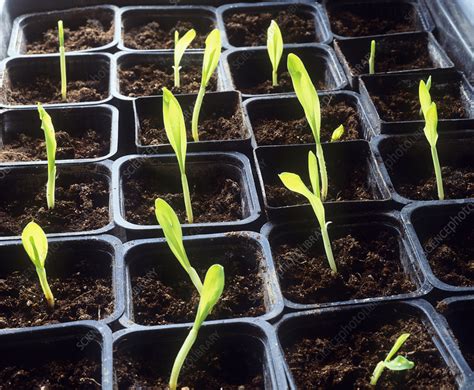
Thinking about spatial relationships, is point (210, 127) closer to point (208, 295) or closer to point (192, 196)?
point (192, 196)

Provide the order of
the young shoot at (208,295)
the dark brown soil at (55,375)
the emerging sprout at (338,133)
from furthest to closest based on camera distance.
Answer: the emerging sprout at (338,133)
the dark brown soil at (55,375)
the young shoot at (208,295)

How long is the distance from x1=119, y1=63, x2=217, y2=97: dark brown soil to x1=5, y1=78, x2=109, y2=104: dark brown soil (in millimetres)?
69

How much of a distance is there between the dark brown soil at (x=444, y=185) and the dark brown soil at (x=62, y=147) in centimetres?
72

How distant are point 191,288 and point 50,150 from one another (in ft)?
1.28

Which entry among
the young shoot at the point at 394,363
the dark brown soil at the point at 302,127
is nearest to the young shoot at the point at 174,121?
the dark brown soil at the point at 302,127

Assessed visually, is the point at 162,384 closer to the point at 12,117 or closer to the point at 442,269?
the point at 442,269

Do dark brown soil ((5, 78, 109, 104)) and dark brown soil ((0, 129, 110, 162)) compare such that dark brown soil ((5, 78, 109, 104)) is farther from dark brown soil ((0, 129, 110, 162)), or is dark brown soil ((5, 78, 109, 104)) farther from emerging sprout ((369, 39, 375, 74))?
emerging sprout ((369, 39, 375, 74))

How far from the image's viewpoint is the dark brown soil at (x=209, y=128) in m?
1.58

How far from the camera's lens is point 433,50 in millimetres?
1917

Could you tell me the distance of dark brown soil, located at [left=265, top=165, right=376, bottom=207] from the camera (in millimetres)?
1435

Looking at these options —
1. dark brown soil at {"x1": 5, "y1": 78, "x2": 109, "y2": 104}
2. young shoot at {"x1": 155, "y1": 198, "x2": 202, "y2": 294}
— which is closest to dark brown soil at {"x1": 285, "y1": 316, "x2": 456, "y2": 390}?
young shoot at {"x1": 155, "y1": 198, "x2": 202, "y2": 294}

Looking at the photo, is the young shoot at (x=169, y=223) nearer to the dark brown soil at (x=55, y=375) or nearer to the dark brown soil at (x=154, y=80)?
the dark brown soil at (x=55, y=375)

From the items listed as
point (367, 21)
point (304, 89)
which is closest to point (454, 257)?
point (304, 89)

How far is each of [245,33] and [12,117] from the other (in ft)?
2.57
